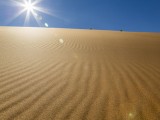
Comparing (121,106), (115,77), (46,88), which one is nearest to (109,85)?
(115,77)

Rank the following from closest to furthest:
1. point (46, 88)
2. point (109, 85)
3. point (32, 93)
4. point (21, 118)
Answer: point (21, 118), point (32, 93), point (46, 88), point (109, 85)

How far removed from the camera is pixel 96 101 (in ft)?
10.7

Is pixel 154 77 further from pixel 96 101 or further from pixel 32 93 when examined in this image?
pixel 32 93

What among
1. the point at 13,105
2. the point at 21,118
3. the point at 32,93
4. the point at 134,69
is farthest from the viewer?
the point at 134,69

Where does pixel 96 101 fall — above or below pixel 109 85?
below

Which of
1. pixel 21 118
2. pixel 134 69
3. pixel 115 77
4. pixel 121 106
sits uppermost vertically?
pixel 134 69

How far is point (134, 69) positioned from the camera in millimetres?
5621

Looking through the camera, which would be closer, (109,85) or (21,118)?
(21,118)

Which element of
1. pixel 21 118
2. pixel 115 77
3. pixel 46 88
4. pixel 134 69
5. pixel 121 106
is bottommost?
pixel 21 118

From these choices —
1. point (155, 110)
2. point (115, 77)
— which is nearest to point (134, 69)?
point (115, 77)

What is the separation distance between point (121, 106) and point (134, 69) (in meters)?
2.68

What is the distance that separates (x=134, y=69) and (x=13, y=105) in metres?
3.64

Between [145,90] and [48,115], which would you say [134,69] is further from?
[48,115]

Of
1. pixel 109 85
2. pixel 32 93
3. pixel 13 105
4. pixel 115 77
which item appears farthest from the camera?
pixel 115 77
